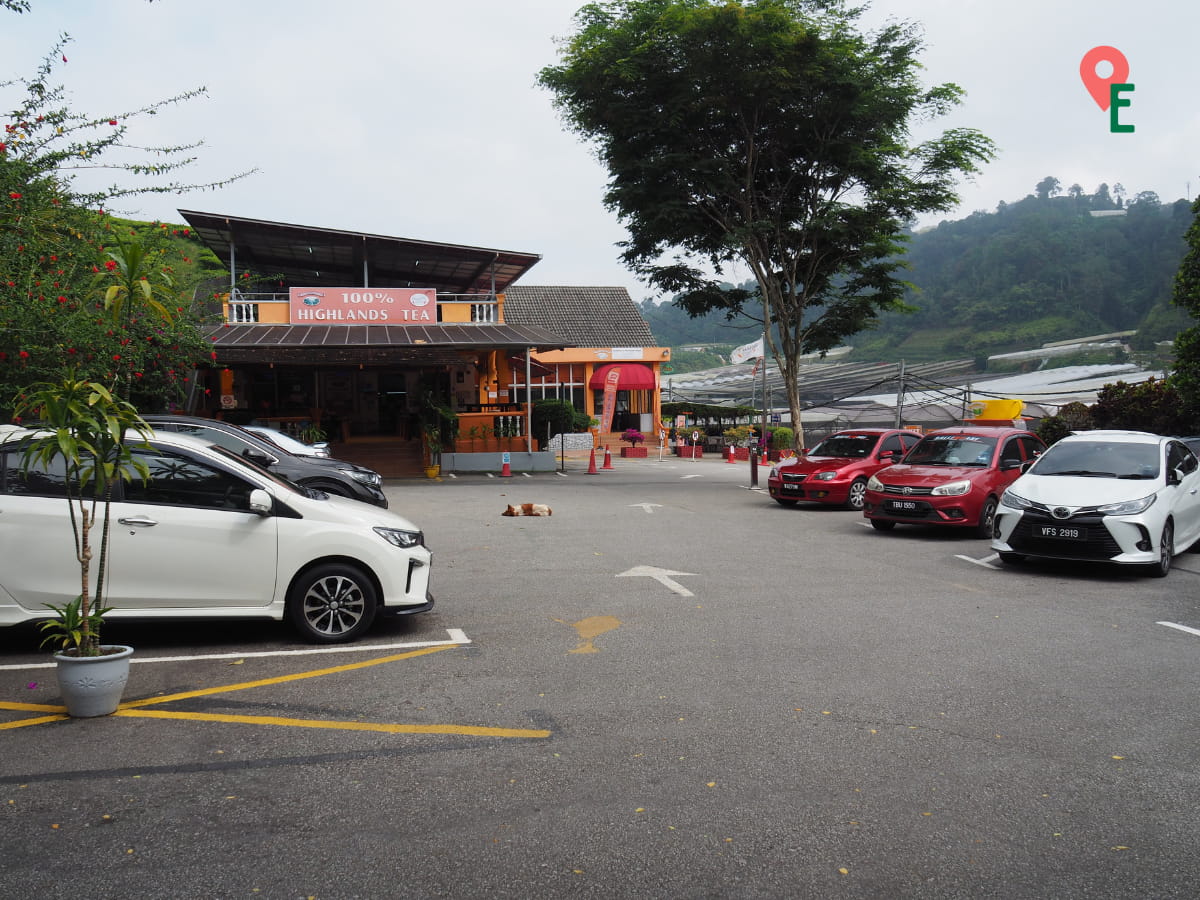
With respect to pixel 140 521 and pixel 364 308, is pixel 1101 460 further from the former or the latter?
pixel 364 308

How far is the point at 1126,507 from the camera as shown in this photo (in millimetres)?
10125

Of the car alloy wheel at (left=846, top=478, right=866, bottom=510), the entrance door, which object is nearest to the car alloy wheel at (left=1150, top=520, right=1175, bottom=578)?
the car alloy wheel at (left=846, top=478, right=866, bottom=510)

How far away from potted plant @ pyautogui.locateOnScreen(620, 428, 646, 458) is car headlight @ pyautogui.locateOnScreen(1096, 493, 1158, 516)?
91.3ft

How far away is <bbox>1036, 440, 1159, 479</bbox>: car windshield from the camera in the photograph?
11.0 meters

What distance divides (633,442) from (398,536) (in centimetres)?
3340

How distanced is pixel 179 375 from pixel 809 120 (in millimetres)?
14847

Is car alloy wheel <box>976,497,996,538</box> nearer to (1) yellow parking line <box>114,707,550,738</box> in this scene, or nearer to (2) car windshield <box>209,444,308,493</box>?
(2) car windshield <box>209,444,308,493</box>

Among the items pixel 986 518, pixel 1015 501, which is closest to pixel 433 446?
pixel 986 518

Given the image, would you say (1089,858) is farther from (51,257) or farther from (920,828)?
(51,257)

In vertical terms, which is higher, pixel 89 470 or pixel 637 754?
pixel 89 470

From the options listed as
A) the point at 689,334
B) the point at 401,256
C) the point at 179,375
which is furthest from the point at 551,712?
the point at 689,334

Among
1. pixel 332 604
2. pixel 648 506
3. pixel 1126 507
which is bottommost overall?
pixel 648 506

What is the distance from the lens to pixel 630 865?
11.7ft

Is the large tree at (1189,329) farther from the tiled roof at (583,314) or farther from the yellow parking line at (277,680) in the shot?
the tiled roof at (583,314)
